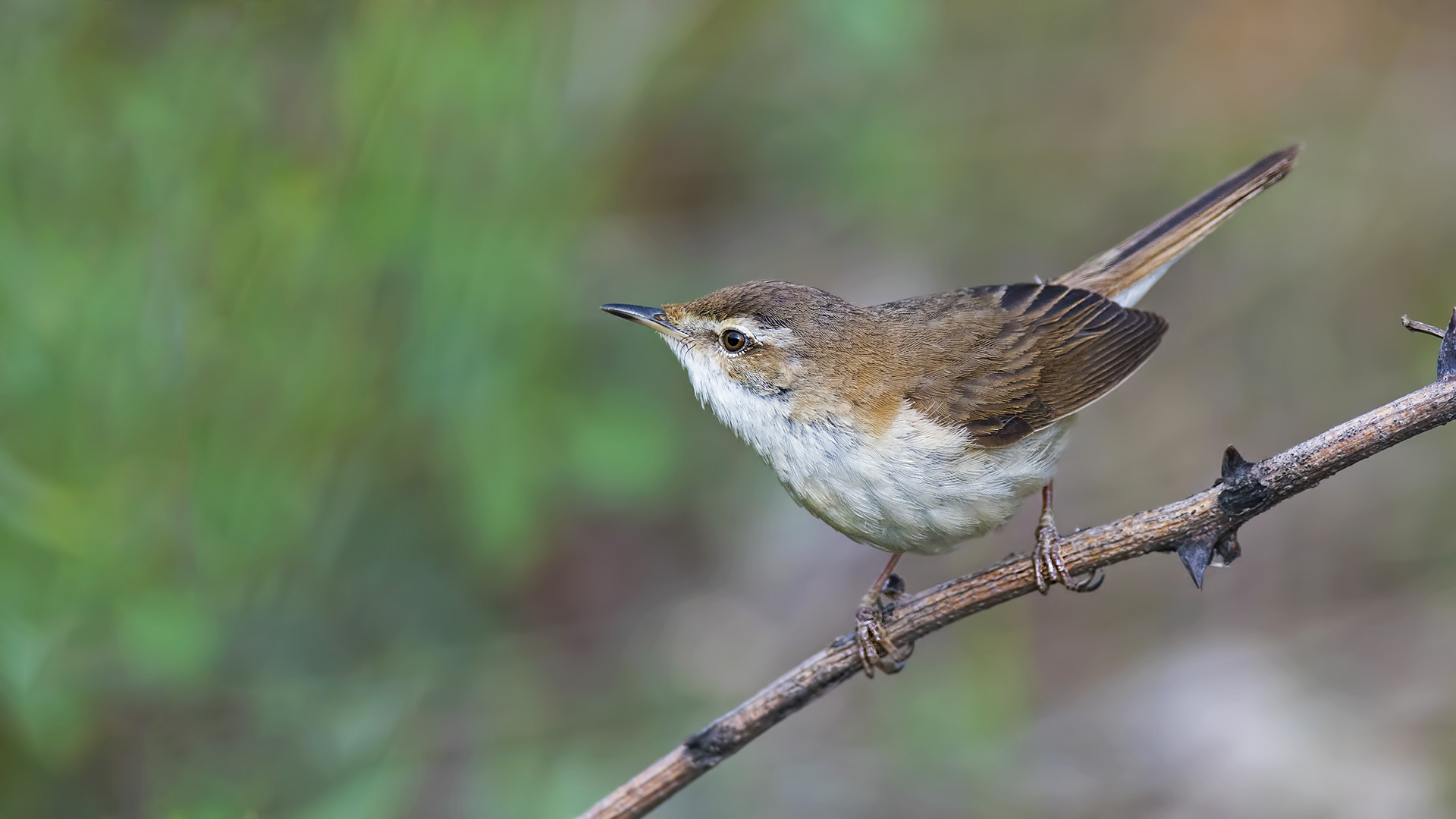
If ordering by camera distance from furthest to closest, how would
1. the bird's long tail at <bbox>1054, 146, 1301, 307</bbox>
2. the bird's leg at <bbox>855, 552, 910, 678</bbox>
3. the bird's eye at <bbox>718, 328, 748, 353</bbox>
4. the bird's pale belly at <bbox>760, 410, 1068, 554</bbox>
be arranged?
1. the bird's long tail at <bbox>1054, 146, 1301, 307</bbox>
2. the bird's eye at <bbox>718, 328, 748, 353</bbox>
3. the bird's pale belly at <bbox>760, 410, 1068, 554</bbox>
4. the bird's leg at <bbox>855, 552, 910, 678</bbox>

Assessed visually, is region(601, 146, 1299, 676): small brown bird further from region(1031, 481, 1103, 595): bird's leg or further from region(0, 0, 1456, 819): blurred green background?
region(0, 0, 1456, 819): blurred green background

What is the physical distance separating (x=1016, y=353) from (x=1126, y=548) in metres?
1.34

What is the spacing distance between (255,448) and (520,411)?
2.75 ft

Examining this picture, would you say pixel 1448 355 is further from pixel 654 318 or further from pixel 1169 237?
pixel 654 318

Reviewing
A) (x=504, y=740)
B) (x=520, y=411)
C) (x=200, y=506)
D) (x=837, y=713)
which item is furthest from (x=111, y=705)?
(x=837, y=713)

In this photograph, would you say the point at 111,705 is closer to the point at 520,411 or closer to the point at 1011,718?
the point at 520,411

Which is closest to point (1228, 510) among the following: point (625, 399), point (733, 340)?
point (733, 340)

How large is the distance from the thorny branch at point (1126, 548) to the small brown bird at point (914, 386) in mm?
169

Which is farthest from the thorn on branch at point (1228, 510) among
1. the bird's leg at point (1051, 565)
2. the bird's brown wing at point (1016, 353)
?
the bird's brown wing at point (1016, 353)

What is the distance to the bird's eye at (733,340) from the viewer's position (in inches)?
139

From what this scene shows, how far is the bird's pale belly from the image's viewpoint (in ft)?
10.3

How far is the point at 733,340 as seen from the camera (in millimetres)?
3551

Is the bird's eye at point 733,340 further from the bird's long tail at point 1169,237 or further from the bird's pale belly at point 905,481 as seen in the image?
the bird's long tail at point 1169,237

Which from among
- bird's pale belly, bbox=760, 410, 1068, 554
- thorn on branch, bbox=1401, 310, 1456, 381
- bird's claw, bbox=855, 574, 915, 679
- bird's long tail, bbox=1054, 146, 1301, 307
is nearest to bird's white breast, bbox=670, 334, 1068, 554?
bird's pale belly, bbox=760, 410, 1068, 554
